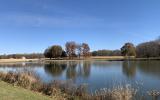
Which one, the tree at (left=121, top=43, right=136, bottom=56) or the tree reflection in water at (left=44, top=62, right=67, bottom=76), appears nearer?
the tree reflection in water at (left=44, top=62, right=67, bottom=76)

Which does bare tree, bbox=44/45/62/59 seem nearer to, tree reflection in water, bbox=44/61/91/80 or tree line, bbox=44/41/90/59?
tree line, bbox=44/41/90/59

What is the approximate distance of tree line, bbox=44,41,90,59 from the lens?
102 meters

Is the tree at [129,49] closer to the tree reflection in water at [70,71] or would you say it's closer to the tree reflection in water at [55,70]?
the tree reflection in water at [70,71]

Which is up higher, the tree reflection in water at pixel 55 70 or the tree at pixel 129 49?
the tree at pixel 129 49

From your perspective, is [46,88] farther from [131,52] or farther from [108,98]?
[131,52]

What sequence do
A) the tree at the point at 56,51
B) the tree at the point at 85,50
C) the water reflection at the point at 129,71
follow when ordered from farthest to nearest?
the tree at the point at 85,50
the tree at the point at 56,51
the water reflection at the point at 129,71

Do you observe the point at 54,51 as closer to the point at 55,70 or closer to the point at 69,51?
the point at 69,51

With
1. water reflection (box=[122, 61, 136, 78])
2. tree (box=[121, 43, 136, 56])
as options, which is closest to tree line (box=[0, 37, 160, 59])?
tree (box=[121, 43, 136, 56])

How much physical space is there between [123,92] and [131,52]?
83628mm

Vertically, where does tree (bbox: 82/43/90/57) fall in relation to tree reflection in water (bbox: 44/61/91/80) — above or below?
above

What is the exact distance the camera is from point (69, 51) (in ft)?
339

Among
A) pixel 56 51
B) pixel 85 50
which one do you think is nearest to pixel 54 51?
pixel 56 51

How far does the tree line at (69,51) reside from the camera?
10169 centimetres

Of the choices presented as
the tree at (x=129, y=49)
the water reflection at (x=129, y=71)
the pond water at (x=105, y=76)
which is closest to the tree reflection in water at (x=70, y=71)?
the pond water at (x=105, y=76)
